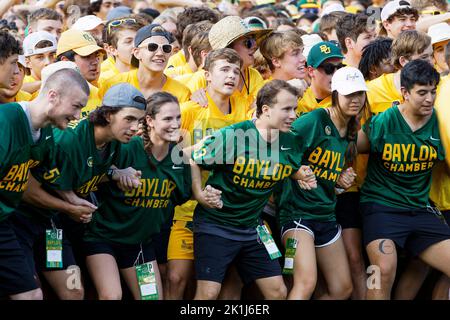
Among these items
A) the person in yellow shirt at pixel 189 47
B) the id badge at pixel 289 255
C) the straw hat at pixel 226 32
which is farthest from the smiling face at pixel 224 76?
the id badge at pixel 289 255

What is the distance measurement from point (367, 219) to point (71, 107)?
271 centimetres

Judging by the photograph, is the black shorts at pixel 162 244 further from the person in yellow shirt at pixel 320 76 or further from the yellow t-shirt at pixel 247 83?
the person in yellow shirt at pixel 320 76

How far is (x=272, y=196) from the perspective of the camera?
23.8ft

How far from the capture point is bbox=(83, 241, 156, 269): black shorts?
6.52 meters

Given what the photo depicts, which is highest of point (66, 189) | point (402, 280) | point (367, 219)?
point (66, 189)

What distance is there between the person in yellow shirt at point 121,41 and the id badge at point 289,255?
2.52 metres

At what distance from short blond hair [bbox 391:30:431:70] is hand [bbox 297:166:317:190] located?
5.75ft

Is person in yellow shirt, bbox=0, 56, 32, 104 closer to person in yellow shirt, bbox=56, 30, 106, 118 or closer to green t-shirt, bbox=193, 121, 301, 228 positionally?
person in yellow shirt, bbox=56, 30, 106, 118

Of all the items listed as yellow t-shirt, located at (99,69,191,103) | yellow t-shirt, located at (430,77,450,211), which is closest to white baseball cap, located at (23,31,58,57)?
yellow t-shirt, located at (99,69,191,103)

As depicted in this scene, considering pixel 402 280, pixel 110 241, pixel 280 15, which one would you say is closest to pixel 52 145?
pixel 110 241

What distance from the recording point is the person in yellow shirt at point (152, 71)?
7.54 metres

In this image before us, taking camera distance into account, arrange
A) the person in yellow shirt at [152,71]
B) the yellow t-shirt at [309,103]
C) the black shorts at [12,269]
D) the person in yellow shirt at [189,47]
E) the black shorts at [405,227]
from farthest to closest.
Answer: the person in yellow shirt at [189,47]
the person in yellow shirt at [152,71]
the yellow t-shirt at [309,103]
the black shorts at [405,227]
the black shorts at [12,269]

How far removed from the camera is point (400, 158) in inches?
279
